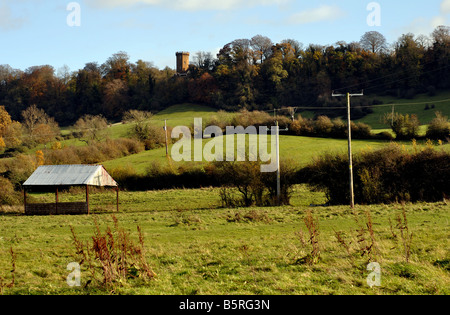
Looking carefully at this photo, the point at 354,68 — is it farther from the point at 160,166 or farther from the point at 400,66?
the point at 160,166

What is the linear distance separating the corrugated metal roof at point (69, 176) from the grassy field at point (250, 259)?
29.5ft

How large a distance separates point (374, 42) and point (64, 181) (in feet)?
267

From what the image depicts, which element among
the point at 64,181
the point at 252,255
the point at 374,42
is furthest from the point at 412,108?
the point at 252,255

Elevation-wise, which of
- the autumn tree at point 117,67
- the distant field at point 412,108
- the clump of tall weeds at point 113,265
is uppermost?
the autumn tree at point 117,67

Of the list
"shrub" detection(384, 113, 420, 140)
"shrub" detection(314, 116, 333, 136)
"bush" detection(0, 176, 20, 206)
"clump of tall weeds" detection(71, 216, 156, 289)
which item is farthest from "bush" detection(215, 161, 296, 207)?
"shrub" detection(314, 116, 333, 136)

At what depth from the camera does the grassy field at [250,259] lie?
28.0ft

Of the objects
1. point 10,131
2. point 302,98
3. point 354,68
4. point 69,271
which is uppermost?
point 354,68

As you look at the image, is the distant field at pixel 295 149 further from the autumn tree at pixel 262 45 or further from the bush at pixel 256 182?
the autumn tree at pixel 262 45

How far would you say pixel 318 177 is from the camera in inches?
1299

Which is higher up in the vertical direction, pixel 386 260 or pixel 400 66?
pixel 400 66

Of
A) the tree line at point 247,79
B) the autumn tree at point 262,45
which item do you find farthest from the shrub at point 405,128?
the autumn tree at point 262,45

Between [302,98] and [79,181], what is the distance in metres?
66.4

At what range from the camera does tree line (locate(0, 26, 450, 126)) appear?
88250 mm

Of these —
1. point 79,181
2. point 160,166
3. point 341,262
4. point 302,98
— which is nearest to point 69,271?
point 341,262
